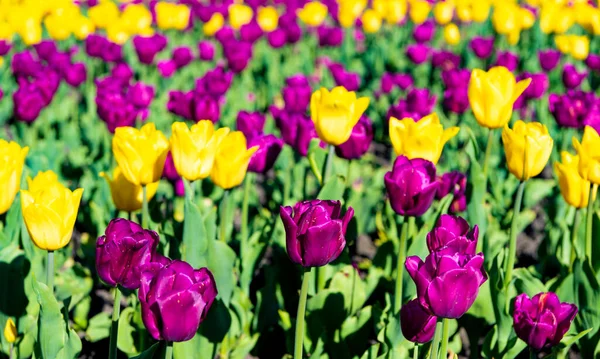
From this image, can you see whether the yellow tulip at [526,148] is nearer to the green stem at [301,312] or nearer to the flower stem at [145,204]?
the green stem at [301,312]

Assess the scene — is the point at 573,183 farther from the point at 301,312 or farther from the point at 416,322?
the point at 301,312

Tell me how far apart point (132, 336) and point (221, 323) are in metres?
0.35

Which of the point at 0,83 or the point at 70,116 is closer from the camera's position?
the point at 70,116

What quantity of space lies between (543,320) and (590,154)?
0.61 meters

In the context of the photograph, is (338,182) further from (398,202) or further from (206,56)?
(206,56)

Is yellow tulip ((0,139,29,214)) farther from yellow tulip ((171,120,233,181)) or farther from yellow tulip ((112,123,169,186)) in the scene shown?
yellow tulip ((171,120,233,181))

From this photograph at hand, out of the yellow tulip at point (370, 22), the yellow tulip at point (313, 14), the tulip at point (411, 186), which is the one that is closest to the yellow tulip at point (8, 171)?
the tulip at point (411, 186)

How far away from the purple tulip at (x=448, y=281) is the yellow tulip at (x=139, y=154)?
0.93m

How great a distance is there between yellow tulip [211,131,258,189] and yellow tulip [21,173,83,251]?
549 mm

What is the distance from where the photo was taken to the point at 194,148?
7.07ft

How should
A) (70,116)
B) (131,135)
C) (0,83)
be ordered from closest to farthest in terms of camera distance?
(131,135), (70,116), (0,83)

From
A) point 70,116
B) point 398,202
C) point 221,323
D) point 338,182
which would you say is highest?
point 398,202

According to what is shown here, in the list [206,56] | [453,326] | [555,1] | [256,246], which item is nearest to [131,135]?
[256,246]

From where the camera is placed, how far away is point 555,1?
7043mm
